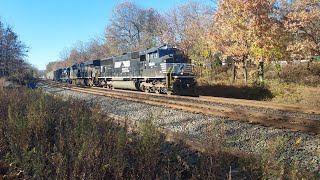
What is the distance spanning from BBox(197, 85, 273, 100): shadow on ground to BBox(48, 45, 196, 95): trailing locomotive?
3.50 meters

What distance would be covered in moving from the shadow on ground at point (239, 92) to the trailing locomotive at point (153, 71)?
3.50 metres

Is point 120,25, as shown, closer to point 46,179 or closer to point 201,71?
point 201,71

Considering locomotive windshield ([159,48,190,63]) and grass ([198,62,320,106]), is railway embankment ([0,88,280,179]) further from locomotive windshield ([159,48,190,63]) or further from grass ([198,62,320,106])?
locomotive windshield ([159,48,190,63])

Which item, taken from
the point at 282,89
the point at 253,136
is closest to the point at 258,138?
the point at 253,136

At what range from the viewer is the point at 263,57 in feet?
55.2

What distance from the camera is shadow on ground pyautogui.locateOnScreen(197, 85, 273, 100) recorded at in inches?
657

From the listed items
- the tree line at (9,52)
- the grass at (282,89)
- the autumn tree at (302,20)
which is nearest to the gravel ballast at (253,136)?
the grass at (282,89)

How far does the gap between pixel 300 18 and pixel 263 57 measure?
3.04 m

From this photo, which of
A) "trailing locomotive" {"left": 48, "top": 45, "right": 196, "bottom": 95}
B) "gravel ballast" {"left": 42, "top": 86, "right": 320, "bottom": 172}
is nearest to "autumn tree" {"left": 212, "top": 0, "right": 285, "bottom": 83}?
"trailing locomotive" {"left": 48, "top": 45, "right": 196, "bottom": 95}

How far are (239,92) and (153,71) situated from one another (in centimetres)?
609

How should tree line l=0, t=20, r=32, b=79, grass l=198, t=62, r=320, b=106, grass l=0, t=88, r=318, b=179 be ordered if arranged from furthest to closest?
1. tree line l=0, t=20, r=32, b=79
2. grass l=198, t=62, r=320, b=106
3. grass l=0, t=88, r=318, b=179

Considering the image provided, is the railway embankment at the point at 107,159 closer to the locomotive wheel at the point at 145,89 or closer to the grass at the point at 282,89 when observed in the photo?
the grass at the point at 282,89

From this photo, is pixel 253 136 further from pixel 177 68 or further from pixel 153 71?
pixel 153 71

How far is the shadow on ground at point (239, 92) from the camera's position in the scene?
1668 cm
